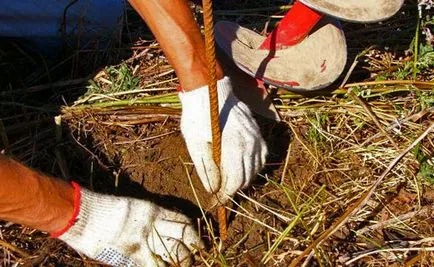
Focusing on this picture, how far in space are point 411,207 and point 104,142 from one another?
0.73m

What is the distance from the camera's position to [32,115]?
6.25ft

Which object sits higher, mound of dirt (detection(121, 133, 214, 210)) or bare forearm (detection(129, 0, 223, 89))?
bare forearm (detection(129, 0, 223, 89))

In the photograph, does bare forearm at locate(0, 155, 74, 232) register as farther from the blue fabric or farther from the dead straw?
the blue fabric

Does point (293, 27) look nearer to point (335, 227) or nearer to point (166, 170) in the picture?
point (166, 170)

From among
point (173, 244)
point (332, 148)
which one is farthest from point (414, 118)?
point (173, 244)

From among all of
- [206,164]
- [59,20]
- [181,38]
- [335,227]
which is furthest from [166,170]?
[59,20]

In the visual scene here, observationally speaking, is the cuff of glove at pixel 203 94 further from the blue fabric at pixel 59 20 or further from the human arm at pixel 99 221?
the blue fabric at pixel 59 20

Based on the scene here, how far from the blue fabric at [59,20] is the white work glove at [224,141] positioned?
643mm

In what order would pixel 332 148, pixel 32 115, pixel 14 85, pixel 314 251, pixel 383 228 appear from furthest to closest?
pixel 14 85
pixel 32 115
pixel 332 148
pixel 383 228
pixel 314 251

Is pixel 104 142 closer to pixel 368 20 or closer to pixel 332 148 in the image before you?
pixel 332 148

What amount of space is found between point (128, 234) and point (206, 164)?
0.70ft

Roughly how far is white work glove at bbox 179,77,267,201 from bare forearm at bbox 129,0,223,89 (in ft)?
0.11

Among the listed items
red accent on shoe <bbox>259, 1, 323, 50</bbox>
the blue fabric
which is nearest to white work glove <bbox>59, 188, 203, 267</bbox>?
red accent on shoe <bbox>259, 1, 323, 50</bbox>

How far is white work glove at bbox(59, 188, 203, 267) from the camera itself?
57.9 inches
